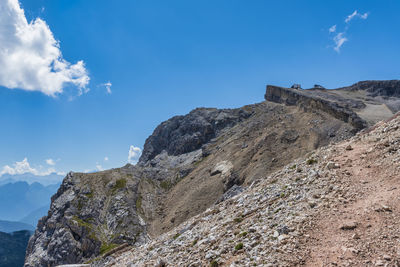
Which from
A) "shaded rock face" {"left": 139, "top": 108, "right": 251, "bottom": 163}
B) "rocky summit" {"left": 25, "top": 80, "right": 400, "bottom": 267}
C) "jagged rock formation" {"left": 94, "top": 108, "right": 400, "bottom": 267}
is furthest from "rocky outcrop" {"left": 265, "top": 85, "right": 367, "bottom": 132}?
"jagged rock formation" {"left": 94, "top": 108, "right": 400, "bottom": 267}

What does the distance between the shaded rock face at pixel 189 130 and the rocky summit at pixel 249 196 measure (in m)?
0.86

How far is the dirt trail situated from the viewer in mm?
11445

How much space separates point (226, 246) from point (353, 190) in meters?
9.21

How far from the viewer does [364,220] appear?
539 inches

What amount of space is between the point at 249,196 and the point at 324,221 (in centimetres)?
1351

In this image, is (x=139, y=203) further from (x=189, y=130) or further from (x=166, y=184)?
(x=189, y=130)

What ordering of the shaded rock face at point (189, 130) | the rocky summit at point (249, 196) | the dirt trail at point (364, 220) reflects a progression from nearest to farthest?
the dirt trail at point (364, 220), the rocky summit at point (249, 196), the shaded rock face at point (189, 130)

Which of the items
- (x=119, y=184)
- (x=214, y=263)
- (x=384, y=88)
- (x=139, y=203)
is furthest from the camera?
(x=384, y=88)

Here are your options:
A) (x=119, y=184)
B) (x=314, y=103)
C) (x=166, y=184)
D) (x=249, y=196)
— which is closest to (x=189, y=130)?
(x=166, y=184)

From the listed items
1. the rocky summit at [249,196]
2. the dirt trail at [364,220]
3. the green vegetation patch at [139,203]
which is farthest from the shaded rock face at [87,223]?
the dirt trail at [364,220]

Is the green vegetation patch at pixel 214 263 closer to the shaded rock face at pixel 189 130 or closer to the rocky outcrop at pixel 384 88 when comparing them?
the shaded rock face at pixel 189 130

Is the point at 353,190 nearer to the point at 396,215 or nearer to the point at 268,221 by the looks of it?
the point at 396,215

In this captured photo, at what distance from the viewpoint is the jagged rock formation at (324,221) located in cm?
1212

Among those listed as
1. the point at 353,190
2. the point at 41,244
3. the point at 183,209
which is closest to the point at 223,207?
the point at 353,190
